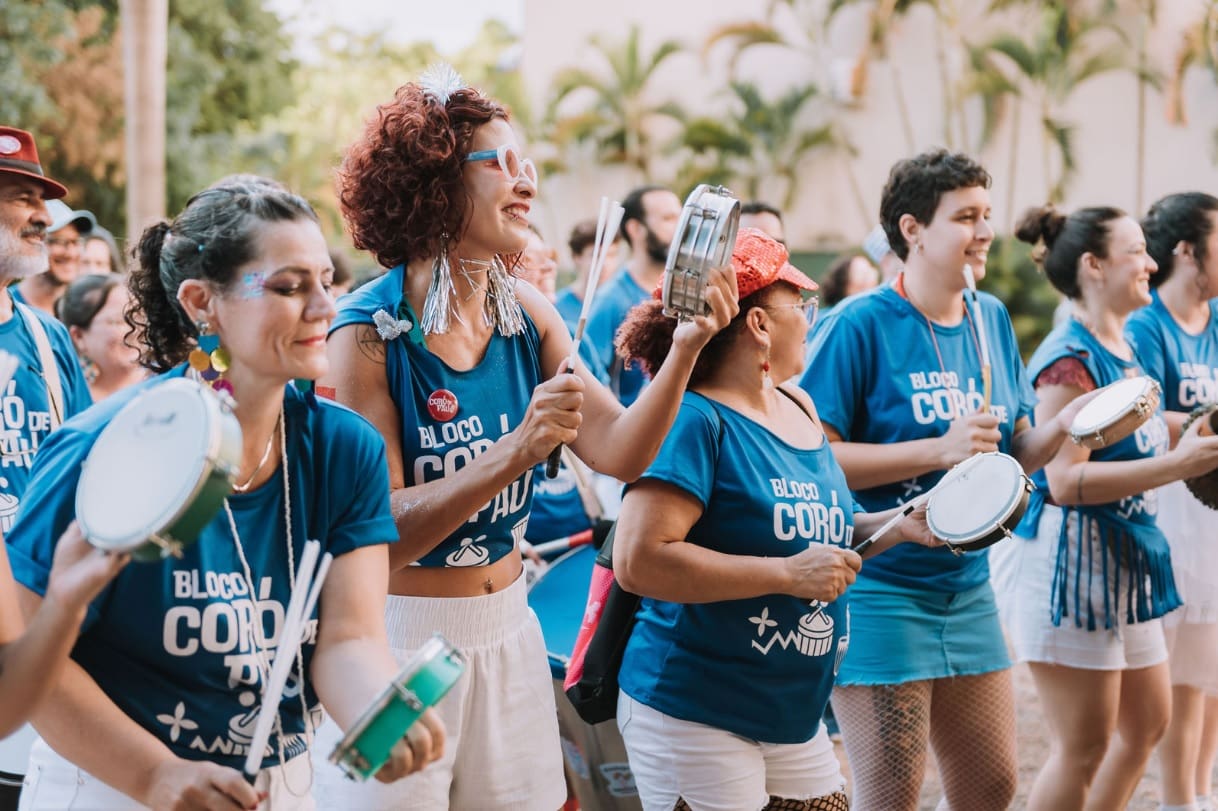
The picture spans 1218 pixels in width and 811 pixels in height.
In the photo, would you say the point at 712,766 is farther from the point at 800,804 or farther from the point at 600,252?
the point at 600,252

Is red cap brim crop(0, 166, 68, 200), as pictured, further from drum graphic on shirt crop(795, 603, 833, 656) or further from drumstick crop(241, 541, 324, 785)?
drum graphic on shirt crop(795, 603, 833, 656)

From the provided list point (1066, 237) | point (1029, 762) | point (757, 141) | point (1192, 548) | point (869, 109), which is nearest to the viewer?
point (1066, 237)

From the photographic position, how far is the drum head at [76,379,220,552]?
195 cm

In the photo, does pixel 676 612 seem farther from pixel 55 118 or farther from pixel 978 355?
pixel 55 118

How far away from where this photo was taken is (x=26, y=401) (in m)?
4.12

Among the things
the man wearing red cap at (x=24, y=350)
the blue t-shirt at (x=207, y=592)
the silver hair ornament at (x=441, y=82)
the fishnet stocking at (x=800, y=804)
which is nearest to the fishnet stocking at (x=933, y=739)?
the fishnet stocking at (x=800, y=804)

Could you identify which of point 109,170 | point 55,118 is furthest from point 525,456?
point 109,170

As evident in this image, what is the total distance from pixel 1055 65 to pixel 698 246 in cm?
1902

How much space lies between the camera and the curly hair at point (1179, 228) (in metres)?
→ 5.39

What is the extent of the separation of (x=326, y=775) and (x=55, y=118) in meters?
17.0

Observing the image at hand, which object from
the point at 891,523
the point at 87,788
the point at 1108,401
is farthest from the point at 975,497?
the point at 87,788

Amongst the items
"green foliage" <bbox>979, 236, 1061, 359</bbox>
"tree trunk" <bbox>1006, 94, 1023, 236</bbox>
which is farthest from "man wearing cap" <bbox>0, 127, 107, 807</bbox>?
"tree trunk" <bbox>1006, 94, 1023, 236</bbox>

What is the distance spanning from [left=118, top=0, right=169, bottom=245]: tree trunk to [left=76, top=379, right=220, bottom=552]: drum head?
27.4ft

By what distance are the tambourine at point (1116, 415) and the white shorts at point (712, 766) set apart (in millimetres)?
1363
